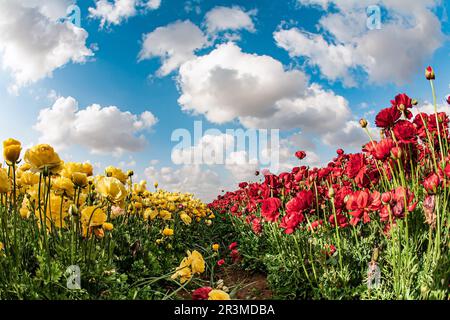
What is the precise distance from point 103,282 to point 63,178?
63 centimetres

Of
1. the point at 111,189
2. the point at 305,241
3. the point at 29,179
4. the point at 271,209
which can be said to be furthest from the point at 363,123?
the point at 29,179

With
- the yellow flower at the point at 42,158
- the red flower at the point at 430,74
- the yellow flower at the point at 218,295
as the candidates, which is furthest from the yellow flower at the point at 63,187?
the red flower at the point at 430,74

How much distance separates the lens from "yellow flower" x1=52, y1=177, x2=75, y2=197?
199cm

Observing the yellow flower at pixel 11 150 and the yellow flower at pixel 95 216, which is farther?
the yellow flower at pixel 95 216

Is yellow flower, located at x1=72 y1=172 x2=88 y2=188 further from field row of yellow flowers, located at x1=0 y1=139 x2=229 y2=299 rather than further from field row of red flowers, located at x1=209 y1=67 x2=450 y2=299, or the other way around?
field row of red flowers, located at x1=209 y1=67 x2=450 y2=299

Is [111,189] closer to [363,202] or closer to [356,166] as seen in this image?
[363,202]

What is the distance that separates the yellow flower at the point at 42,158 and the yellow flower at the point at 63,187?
26cm

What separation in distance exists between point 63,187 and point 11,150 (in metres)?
0.39

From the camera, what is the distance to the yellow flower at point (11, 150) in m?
1.67

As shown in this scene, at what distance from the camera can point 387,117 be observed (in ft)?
6.89

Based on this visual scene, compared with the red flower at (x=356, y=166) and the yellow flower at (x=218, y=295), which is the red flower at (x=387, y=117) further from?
the yellow flower at (x=218, y=295)

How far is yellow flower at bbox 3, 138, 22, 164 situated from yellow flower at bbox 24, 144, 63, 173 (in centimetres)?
5

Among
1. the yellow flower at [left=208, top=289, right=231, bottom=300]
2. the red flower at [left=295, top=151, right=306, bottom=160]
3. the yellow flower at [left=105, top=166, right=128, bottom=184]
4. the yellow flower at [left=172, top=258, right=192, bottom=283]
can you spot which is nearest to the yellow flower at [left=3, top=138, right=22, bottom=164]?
the yellow flower at [left=105, top=166, right=128, bottom=184]
